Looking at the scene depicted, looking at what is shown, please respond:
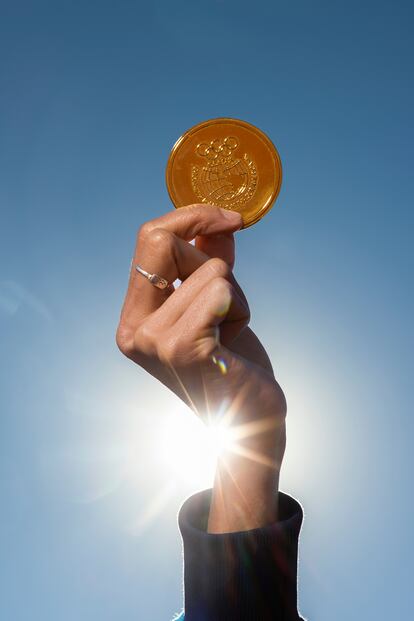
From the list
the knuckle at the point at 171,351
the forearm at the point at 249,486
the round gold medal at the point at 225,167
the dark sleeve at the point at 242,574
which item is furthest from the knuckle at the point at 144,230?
the dark sleeve at the point at 242,574

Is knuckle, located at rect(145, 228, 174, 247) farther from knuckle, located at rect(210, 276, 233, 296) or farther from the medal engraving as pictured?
the medal engraving

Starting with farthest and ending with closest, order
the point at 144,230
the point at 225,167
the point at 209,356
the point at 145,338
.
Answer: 1. the point at 225,167
2. the point at 144,230
3. the point at 145,338
4. the point at 209,356

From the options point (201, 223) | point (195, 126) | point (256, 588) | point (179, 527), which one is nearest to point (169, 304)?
point (201, 223)

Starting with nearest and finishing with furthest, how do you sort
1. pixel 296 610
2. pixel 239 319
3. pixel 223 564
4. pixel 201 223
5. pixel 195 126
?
pixel 223 564
pixel 296 610
pixel 239 319
pixel 201 223
pixel 195 126

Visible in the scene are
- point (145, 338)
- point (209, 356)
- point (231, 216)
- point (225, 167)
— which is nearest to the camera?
point (209, 356)

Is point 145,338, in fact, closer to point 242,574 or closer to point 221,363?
point 221,363

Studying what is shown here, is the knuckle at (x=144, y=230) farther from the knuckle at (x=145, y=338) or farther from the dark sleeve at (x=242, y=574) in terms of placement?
the dark sleeve at (x=242, y=574)

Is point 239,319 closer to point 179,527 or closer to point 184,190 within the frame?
point 179,527

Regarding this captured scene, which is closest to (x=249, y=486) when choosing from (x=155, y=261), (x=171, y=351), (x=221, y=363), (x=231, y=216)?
(x=221, y=363)

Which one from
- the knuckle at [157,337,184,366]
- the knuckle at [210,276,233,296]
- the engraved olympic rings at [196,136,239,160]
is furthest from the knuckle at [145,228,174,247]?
the engraved olympic rings at [196,136,239,160]
